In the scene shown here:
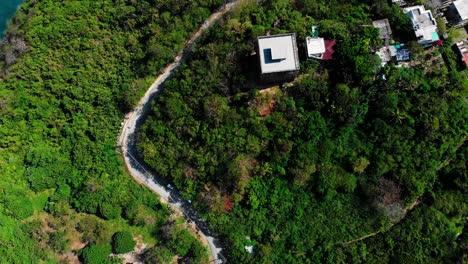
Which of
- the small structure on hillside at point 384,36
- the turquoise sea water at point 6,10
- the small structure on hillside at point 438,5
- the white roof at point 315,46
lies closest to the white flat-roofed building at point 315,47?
the white roof at point 315,46

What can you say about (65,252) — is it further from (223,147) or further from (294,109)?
(294,109)

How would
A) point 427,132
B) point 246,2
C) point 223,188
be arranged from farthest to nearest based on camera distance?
point 246,2 → point 223,188 → point 427,132

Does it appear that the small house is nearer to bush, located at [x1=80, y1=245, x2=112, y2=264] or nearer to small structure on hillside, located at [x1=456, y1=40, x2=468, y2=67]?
small structure on hillside, located at [x1=456, y1=40, x2=468, y2=67]

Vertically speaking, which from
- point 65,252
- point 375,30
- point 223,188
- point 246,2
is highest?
point 246,2

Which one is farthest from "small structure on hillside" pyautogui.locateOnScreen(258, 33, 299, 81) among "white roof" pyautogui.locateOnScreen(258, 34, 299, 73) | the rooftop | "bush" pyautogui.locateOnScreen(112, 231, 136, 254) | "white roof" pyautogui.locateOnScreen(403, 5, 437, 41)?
"bush" pyautogui.locateOnScreen(112, 231, 136, 254)

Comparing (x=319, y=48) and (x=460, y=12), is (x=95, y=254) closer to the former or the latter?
(x=319, y=48)

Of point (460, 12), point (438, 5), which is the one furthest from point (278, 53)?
point (460, 12)

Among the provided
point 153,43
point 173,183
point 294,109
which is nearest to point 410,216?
point 294,109
